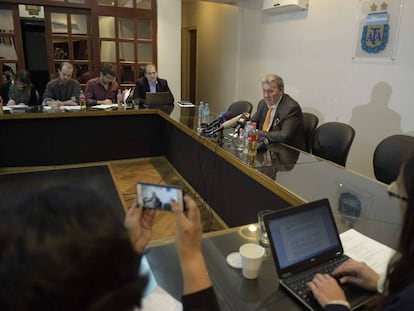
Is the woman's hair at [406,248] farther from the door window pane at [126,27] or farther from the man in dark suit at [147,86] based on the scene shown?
the door window pane at [126,27]

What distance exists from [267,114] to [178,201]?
2283 mm

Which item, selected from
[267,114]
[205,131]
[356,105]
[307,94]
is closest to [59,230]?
[205,131]

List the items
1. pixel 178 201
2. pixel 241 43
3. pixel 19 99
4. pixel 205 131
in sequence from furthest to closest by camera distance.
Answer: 1. pixel 241 43
2. pixel 19 99
3. pixel 205 131
4. pixel 178 201

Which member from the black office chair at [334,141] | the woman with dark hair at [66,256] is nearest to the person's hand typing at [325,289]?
the woman with dark hair at [66,256]

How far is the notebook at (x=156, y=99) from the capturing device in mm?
4176

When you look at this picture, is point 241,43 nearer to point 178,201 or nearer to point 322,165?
point 322,165

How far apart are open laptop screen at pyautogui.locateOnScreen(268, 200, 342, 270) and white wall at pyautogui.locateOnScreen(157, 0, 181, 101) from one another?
4.84 meters

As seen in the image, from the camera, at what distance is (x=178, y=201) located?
0.80 m

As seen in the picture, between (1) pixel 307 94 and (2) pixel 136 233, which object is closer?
(2) pixel 136 233

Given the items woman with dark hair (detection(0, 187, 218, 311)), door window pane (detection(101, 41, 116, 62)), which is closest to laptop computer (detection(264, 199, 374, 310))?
woman with dark hair (detection(0, 187, 218, 311))

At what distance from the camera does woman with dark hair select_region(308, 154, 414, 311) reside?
0.68m

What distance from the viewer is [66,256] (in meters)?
0.40

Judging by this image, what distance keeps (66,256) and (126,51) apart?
5.28 meters

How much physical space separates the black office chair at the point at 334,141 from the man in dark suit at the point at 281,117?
0.14 meters
